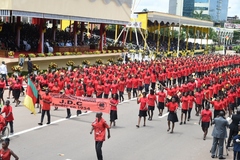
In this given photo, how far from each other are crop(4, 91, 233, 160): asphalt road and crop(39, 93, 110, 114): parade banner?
0.53 meters

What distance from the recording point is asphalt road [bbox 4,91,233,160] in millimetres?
12013

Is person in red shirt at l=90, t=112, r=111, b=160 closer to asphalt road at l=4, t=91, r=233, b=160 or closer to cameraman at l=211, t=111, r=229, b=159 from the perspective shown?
asphalt road at l=4, t=91, r=233, b=160

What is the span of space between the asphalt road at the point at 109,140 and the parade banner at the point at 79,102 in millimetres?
527

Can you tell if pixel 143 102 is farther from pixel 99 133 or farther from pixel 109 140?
pixel 99 133

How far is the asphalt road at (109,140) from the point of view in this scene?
12013mm

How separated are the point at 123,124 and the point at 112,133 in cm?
171

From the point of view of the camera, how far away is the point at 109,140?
44.8ft

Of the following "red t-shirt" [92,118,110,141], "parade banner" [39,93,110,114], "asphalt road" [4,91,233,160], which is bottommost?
"asphalt road" [4,91,233,160]

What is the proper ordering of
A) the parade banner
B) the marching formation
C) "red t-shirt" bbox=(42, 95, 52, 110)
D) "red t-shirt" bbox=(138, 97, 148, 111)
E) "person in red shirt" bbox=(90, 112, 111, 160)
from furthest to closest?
the parade banner < "red t-shirt" bbox=(138, 97, 148, 111) < the marching formation < "red t-shirt" bbox=(42, 95, 52, 110) < "person in red shirt" bbox=(90, 112, 111, 160)

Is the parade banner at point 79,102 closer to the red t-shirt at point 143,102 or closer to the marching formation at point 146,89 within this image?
the marching formation at point 146,89

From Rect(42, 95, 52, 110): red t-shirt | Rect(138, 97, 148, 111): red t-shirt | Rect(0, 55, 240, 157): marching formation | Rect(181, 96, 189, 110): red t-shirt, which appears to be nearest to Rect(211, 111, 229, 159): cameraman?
Rect(0, 55, 240, 157): marching formation

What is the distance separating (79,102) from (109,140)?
3643mm

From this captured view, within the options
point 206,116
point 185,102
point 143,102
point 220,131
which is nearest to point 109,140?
point 143,102

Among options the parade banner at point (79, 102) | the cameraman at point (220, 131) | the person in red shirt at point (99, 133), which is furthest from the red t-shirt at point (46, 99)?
the cameraman at point (220, 131)
